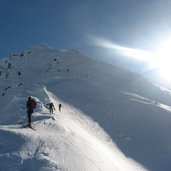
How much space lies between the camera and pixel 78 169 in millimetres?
20406

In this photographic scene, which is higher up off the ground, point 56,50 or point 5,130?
point 56,50

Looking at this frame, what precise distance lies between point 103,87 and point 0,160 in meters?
42.6

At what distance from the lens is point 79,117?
149 feet

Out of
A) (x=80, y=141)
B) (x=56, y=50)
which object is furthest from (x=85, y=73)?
(x=80, y=141)

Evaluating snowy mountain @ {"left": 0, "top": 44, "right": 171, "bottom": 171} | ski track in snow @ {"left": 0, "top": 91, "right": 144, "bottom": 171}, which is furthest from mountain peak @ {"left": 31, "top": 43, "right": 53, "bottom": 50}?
ski track in snow @ {"left": 0, "top": 91, "right": 144, "bottom": 171}

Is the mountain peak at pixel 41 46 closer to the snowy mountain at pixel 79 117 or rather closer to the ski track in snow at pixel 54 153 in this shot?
the snowy mountain at pixel 79 117

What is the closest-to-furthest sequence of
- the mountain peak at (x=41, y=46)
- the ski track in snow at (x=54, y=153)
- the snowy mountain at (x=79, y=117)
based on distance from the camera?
the ski track in snow at (x=54, y=153)
the snowy mountain at (x=79, y=117)
the mountain peak at (x=41, y=46)

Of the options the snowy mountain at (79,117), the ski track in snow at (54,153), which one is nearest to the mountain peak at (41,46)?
the snowy mountain at (79,117)

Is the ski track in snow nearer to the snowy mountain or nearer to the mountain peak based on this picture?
the snowy mountain

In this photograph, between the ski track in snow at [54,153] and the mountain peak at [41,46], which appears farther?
the mountain peak at [41,46]

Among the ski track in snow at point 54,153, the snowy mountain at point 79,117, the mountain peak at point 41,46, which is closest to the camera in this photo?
the ski track in snow at point 54,153

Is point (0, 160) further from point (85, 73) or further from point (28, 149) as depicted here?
point (85, 73)

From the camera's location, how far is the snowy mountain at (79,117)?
21.7 m

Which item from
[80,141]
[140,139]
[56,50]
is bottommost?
[140,139]
